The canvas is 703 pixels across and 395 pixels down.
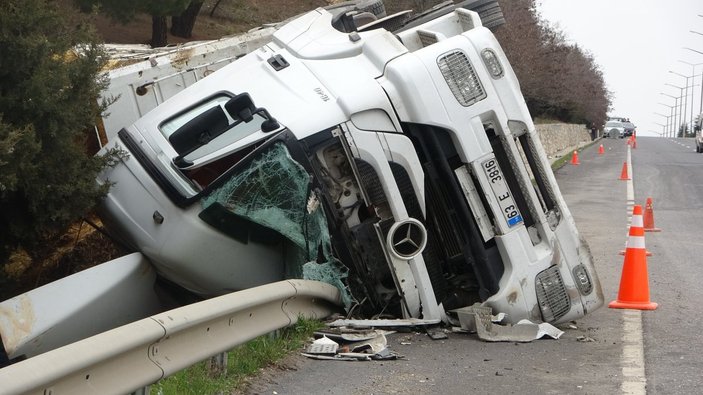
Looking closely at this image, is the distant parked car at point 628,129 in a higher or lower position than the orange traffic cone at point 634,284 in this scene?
lower

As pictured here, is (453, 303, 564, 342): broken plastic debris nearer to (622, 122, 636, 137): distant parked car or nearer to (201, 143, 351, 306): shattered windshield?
(201, 143, 351, 306): shattered windshield

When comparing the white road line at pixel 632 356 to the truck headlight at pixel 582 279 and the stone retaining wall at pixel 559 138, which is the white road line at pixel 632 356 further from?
the stone retaining wall at pixel 559 138

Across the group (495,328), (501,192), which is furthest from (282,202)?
(495,328)

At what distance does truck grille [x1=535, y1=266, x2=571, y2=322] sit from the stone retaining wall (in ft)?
66.4

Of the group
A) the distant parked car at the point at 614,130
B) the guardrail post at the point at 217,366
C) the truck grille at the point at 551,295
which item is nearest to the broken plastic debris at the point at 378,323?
the truck grille at the point at 551,295

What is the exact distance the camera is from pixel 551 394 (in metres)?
5.87

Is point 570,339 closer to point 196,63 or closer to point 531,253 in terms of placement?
point 531,253

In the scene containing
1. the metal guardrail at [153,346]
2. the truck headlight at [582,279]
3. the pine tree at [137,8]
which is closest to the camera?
the metal guardrail at [153,346]

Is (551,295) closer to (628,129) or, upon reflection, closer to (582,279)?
(582,279)

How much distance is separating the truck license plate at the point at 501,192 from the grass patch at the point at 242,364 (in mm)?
1473

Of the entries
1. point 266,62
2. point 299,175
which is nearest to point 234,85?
point 266,62

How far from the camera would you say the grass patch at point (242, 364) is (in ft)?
18.0

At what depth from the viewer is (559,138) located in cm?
4388

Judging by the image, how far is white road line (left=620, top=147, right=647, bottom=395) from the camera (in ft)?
19.8
